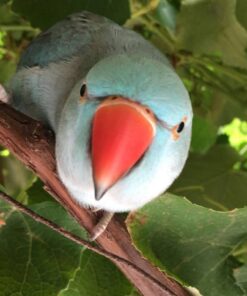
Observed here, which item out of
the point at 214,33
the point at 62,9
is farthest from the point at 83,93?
the point at 214,33

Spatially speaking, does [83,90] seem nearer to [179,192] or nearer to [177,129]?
[177,129]

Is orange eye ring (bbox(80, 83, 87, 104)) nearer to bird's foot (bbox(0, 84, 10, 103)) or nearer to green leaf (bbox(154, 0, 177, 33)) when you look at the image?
bird's foot (bbox(0, 84, 10, 103))

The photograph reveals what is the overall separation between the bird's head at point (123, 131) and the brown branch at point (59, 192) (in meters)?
0.02

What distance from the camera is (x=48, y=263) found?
724 millimetres

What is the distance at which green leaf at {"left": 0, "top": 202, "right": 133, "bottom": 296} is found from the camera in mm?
711

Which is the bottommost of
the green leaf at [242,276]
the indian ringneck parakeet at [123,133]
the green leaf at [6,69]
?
the green leaf at [6,69]

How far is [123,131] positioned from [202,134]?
77 centimetres

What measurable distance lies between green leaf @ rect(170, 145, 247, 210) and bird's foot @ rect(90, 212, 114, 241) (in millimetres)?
317

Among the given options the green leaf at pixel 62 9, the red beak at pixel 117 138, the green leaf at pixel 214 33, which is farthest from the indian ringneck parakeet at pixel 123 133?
the green leaf at pixel 214 33

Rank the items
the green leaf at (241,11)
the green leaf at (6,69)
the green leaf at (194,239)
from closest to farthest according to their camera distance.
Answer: the green leaf at (194,239), the green leaf at (241,11), the green leaf at (6,69)

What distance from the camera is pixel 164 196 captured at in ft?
2.27

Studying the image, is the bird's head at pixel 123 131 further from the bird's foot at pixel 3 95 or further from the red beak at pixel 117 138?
the bird's foot at pixel 3 95

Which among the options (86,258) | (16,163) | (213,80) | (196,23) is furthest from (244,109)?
(86,258)

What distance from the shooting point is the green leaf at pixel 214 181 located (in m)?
1.00
